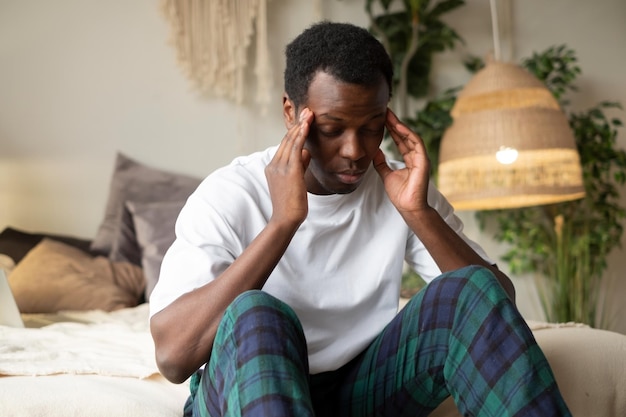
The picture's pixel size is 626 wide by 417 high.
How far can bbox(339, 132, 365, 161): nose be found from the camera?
130cm

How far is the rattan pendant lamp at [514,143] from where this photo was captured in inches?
115

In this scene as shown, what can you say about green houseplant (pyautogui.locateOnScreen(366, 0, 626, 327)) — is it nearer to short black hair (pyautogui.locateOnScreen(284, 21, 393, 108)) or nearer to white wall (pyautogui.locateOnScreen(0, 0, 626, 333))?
white wall (pyautogui.locateOnScreen(0, 0, 626, 333))

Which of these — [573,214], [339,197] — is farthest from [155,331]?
[573,214]

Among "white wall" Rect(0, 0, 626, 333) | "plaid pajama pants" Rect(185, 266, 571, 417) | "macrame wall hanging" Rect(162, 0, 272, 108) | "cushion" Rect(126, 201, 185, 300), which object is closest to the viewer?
"plaid pajama pants" Rect(185, 266, 571, 417)

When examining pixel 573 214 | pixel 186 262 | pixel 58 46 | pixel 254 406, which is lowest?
pixel 573 214

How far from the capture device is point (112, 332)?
2008 mm

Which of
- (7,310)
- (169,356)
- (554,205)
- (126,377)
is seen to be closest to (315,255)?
(169,356)

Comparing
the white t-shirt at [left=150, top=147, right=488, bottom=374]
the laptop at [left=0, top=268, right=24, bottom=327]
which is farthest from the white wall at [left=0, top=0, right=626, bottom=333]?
the white t-shirt at [left=150, top=147, right=488, bottom=374]

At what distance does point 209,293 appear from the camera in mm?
1165

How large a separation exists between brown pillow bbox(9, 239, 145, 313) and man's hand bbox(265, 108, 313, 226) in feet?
4.40

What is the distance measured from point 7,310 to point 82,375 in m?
0.71

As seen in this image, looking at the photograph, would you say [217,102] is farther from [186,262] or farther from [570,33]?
[186,262]

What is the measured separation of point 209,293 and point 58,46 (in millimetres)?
2283

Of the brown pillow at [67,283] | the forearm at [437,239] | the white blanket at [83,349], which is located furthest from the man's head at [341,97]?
the brown pillow at [67,283]
